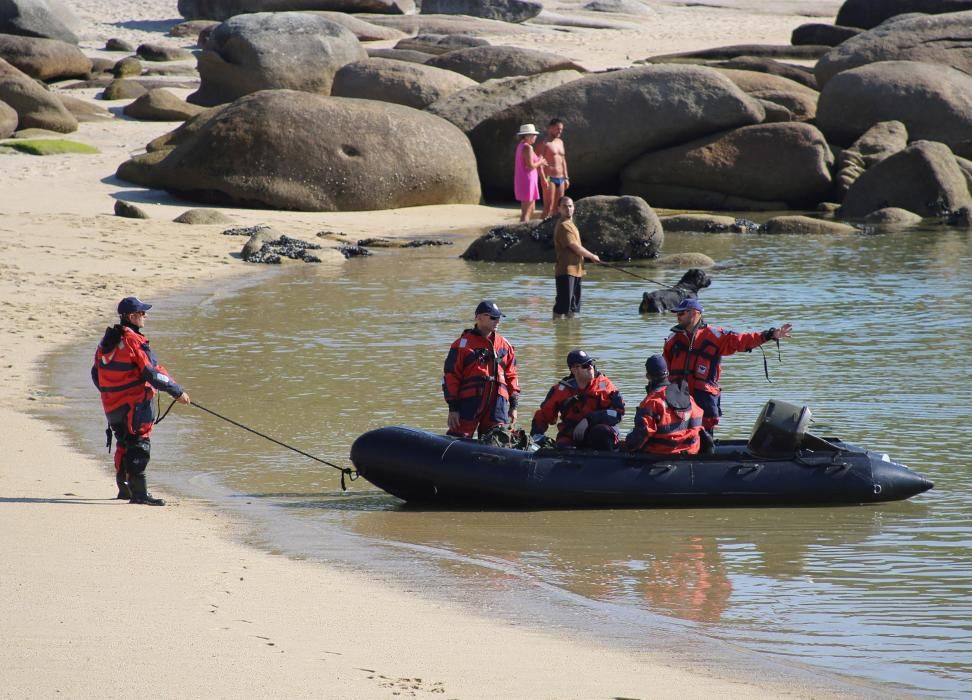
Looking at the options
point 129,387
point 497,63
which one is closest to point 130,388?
point 129,387

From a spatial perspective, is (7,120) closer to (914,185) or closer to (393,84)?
(393,84)

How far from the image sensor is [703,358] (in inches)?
380

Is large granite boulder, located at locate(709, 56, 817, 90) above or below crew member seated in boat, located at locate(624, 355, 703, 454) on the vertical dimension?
above

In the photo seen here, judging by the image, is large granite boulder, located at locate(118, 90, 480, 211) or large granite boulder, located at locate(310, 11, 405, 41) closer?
large granite boulder, located at locate(118, 90, 480, 211)

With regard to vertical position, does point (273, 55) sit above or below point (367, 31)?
below

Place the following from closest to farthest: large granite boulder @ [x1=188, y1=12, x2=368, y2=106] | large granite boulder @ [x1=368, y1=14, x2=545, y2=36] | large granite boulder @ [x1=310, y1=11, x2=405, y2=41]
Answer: large granite boulder @ [x1=188, y1=12, x2=368, y2=106] < large granite boulder @ [x1=310, y1=11, x2=405, y2=41] < large granite boulder @ [x1=368, y1=14, x2=545, y2=36]

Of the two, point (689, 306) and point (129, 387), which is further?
point (689, 306)

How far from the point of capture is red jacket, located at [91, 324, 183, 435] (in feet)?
28.3

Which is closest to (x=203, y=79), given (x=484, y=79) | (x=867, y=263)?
(x=484, y=79)

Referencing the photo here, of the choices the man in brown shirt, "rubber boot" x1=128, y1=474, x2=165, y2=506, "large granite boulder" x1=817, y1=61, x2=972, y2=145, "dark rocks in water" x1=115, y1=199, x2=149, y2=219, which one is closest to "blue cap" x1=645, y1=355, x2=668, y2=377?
"rubber boot" x1=128, y1=474, x2=165, y2=506

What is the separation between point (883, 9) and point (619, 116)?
18.6 metres

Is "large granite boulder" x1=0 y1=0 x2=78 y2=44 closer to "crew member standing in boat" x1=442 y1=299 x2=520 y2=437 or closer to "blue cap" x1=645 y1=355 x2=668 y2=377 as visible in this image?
"crew member standing in boat" x1=442 y1=299 x2=520 y2=437

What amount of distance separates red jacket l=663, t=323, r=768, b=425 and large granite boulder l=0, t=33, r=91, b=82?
98.2 ft

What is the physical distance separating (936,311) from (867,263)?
402 cm
